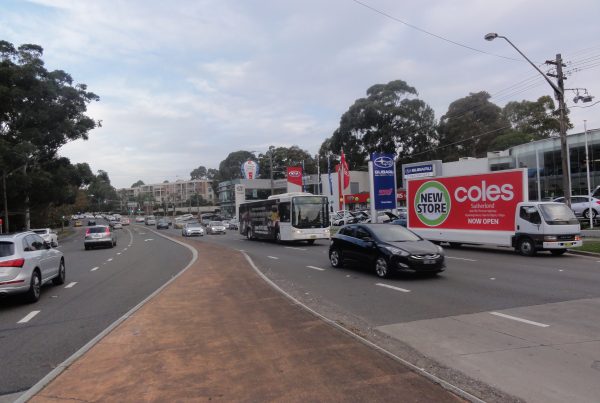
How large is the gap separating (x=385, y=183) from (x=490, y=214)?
14075mm

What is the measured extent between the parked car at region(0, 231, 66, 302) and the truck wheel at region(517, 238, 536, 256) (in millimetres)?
15878

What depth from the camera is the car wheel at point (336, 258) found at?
49.6 ft

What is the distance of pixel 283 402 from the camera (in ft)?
14.3

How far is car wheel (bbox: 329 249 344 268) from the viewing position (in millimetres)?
15120

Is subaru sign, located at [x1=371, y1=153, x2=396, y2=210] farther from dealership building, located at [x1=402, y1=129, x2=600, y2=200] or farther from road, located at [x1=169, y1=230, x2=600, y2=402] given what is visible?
road, located at [x1=169, y1=230, x2=600, y2=402]

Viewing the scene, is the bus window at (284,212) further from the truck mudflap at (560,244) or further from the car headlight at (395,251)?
the car headlight at (395,251)

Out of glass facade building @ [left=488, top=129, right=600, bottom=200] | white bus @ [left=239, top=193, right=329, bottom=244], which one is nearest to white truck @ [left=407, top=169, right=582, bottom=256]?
white bus @ [left=239, top=193, right=329, bottom=244]

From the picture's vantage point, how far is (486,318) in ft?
26.1

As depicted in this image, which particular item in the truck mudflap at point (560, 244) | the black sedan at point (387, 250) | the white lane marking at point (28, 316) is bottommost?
the white lane marking at point (28, 316)

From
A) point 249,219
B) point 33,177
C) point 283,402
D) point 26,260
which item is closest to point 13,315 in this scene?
point 26,260

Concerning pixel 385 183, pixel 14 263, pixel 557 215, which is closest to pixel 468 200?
pixel 557 215

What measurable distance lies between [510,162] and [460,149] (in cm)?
2229

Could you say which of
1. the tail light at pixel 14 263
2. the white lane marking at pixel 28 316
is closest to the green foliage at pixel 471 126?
the tail light at pixel 14 263

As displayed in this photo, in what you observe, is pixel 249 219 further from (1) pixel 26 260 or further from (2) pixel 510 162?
(2) pixel 510 162
